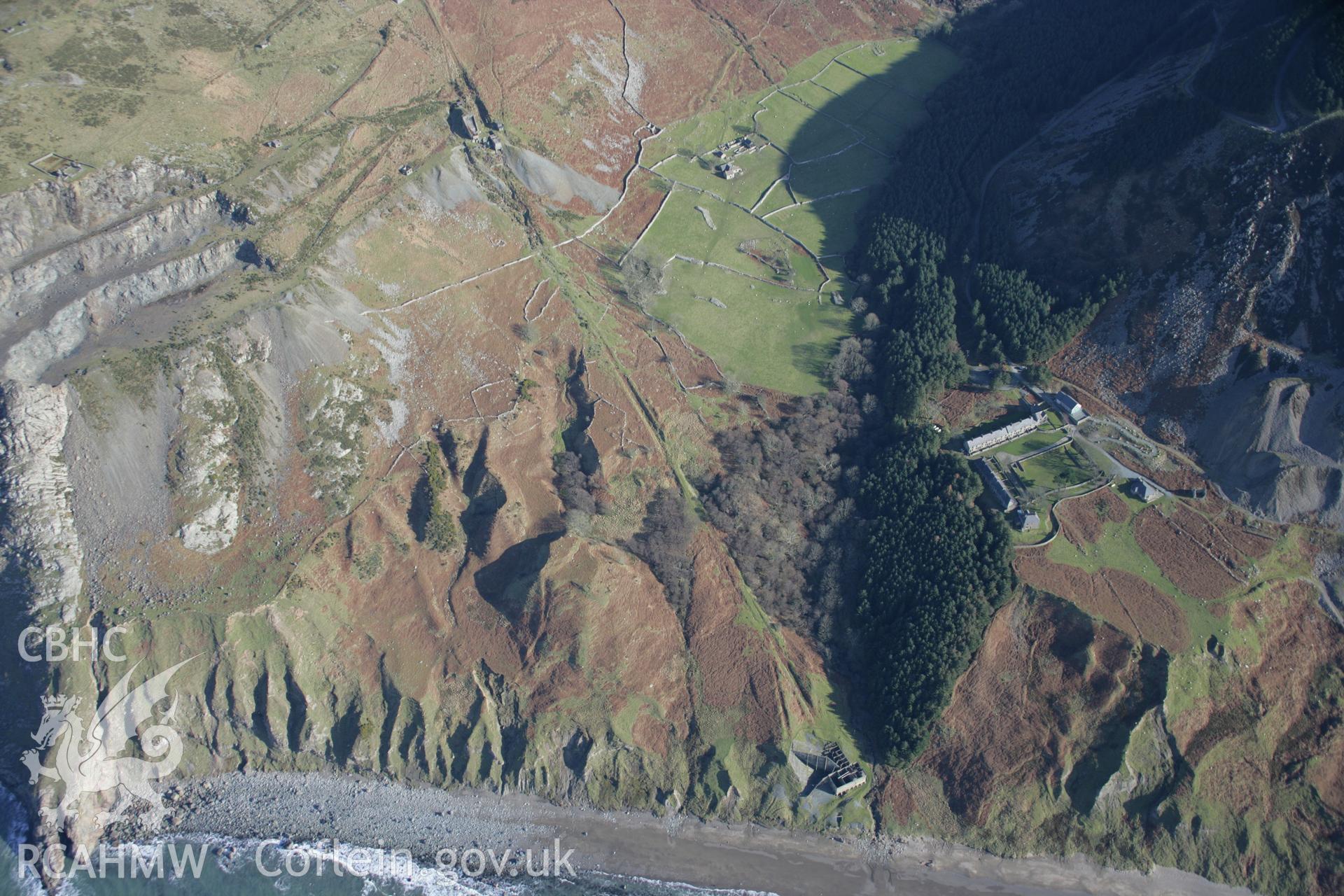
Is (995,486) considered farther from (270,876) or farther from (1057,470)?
(270,876)

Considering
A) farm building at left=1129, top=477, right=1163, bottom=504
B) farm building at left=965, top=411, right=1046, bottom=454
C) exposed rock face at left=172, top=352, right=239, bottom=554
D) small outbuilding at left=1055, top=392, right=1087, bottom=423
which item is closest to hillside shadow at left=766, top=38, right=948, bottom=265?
farm building at left=965, top=411, right=1046, bottom=454

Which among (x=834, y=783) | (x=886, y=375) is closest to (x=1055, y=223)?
(x=886, y=375)

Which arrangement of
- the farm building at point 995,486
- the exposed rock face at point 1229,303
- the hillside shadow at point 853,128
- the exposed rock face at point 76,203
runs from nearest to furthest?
the exposed rock face at point 1229,303
the farm building at point 995,486
the exposed rock face at point 76,203
the hillside shadow at point 853,128

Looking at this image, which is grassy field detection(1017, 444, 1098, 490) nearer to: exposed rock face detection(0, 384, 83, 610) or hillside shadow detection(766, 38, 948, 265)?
hillside shadow detection(766, 38, 948, 265)

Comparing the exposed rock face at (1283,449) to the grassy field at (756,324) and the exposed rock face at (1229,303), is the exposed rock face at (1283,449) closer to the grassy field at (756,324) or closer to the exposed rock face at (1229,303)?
the exposed rock face at (1229,303)

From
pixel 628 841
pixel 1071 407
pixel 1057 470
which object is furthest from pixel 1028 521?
pixel 628 841

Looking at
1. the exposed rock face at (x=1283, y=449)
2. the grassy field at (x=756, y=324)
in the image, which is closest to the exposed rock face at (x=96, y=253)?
the grassy field at (x=756, y=324)

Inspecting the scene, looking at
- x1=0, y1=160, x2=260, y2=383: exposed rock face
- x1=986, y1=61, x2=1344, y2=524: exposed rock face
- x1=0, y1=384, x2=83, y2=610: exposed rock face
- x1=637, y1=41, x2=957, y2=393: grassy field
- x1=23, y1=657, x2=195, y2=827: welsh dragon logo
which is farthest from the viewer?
x1=637, y1=41, x2=957, y2=393: grassy field

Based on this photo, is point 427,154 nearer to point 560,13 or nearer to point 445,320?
point 445,320
